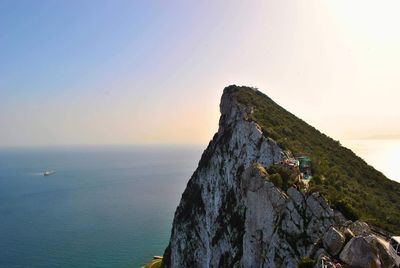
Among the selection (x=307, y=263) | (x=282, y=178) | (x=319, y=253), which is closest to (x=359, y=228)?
(x=319, y=253)

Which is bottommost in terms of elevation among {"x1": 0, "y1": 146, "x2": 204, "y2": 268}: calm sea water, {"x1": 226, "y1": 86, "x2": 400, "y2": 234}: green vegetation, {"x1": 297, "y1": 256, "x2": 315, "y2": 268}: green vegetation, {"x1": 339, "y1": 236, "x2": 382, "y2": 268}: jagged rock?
{"x1": 0, "y1": 146, "x2": 204, "y2": 268}: calm sea water

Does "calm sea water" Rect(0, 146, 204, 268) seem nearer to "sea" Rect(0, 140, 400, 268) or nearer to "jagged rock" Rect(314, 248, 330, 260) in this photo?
"sea" Rect(0, 140, 400, 268)

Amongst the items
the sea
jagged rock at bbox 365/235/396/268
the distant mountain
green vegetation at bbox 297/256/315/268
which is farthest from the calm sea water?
jagged rock at bbox 365/235/396/268

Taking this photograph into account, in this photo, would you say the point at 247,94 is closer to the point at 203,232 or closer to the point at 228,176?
the point at 228,176

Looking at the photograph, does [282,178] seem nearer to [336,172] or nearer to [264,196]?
[264,196]

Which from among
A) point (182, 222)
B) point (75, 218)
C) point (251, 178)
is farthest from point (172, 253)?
point (75, 218)
